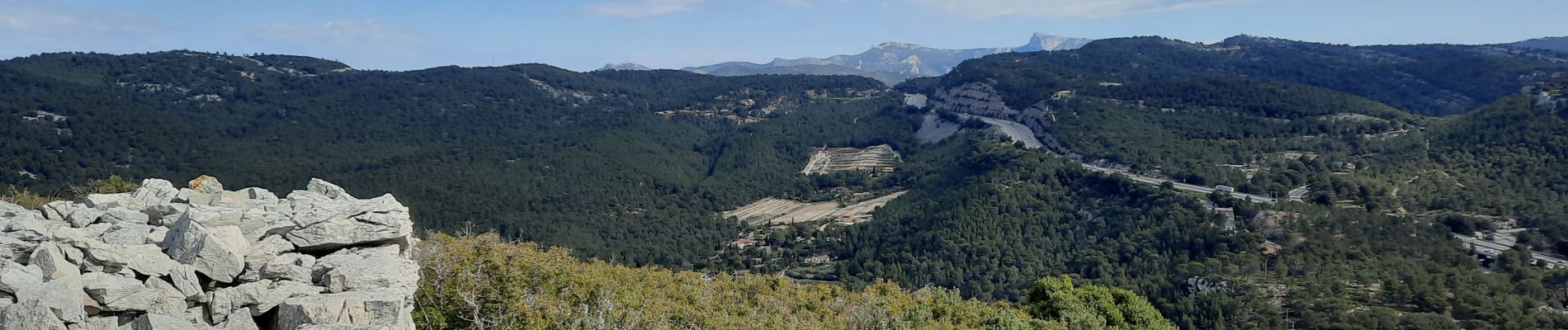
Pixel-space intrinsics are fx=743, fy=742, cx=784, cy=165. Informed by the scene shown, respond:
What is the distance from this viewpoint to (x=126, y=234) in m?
14.1

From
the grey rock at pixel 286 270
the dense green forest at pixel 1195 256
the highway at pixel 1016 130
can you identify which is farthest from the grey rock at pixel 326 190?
the highway at pixel 1016 130

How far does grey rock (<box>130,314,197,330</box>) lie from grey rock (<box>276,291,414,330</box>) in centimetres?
123

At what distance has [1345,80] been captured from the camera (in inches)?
6260

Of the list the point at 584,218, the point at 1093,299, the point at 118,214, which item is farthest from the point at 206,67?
the point at 1093,299

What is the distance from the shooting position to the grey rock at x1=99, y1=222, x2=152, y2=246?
13.8 metres

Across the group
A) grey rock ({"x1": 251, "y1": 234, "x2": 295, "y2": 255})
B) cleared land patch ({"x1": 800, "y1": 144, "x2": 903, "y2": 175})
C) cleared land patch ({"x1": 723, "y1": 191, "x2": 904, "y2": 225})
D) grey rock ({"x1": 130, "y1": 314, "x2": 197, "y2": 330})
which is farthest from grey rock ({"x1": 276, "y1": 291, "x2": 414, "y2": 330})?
cleared land patch ({"x1": 800, "y1": 144, "x2": 903, "y2": 175})

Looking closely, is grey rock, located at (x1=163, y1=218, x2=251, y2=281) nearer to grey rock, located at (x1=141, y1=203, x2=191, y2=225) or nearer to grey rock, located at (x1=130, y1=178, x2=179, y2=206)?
grey rock, located at (x1=141, y1=203, x2=191, y2=225)

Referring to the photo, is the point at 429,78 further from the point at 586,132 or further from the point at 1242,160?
the point at 1242,160

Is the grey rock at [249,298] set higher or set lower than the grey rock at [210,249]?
lower

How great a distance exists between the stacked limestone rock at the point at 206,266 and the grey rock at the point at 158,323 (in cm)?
2

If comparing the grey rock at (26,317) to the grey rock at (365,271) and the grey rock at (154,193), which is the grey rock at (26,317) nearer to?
the grey rock at (365,271)

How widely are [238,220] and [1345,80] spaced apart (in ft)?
642

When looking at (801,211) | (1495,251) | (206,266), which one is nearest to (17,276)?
(206,266)

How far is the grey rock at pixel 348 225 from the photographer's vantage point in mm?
14648
